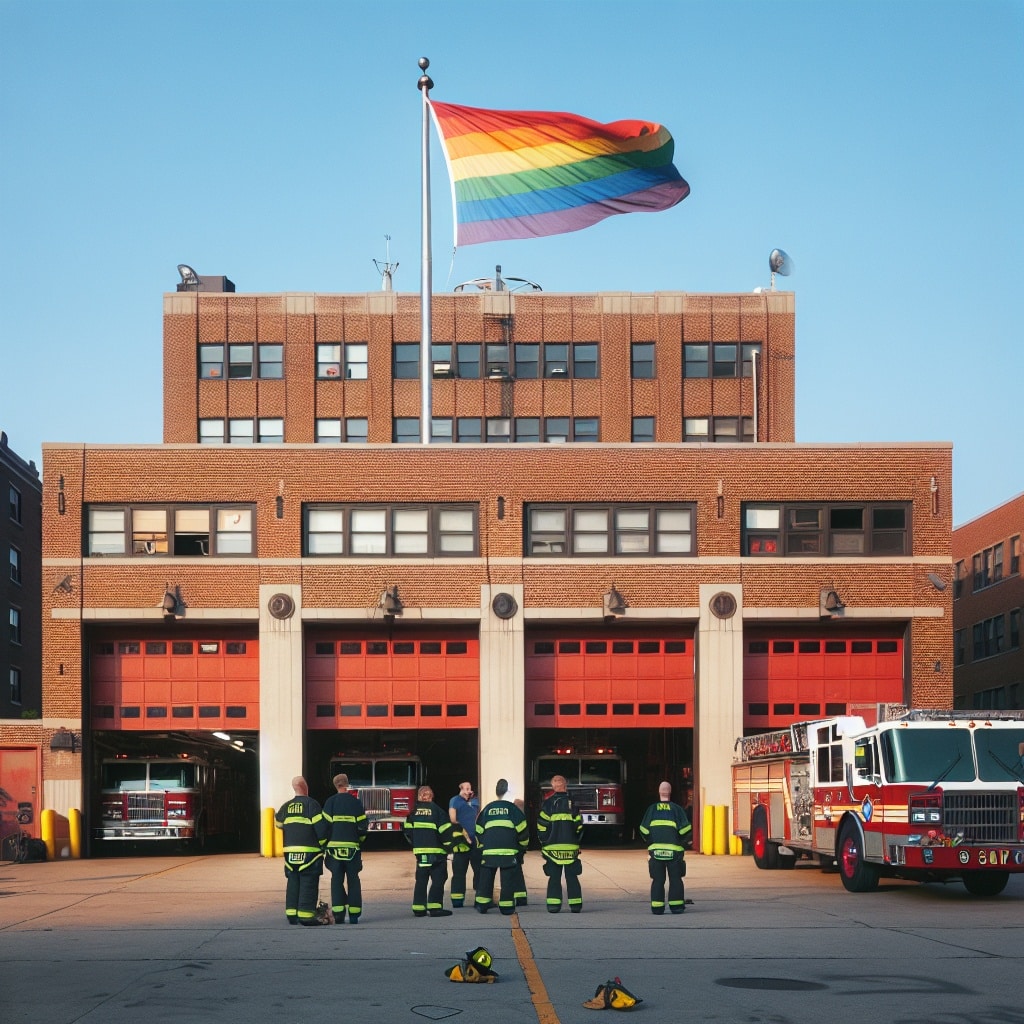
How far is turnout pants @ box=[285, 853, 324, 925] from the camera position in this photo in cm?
1831

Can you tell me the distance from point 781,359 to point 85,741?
997 inches

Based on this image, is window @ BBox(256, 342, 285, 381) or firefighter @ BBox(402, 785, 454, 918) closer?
firefighter @ BBox(402, 785, 454, 918)

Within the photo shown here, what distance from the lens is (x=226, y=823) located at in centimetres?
4041

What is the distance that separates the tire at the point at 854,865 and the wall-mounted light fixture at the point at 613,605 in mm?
11985

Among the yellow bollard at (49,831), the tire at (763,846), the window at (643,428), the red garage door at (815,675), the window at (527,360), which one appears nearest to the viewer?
the tire at (763,846)

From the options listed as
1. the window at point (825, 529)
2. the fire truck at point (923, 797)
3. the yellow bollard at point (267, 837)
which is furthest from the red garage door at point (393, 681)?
the fire truck at point (923, 797)

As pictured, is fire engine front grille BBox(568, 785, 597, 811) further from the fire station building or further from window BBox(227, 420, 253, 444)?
window BBox(227, 420, 253, 444)

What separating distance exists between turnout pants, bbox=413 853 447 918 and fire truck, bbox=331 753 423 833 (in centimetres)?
1513

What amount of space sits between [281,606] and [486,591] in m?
4.48

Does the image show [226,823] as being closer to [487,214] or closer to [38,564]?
[487,214]

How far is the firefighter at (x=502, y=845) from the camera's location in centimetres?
1961

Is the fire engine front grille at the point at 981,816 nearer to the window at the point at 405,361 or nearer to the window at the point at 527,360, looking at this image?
the window at the point at 527,360

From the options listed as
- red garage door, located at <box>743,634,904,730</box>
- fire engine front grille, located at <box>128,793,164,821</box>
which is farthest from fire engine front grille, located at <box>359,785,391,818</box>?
red garage door, located at <box>743,634,904,730</box>

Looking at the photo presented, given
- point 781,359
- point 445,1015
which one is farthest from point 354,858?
point 781,359
